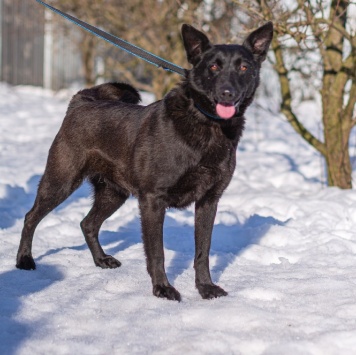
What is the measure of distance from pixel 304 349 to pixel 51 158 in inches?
89.8

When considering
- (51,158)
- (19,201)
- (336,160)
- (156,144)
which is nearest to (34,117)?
(19,201)

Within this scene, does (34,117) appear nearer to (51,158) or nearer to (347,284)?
(51,158)

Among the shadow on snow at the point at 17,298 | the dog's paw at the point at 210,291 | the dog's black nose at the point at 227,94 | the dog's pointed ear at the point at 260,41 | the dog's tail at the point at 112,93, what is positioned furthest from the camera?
the dog's tail at the point at 112,93

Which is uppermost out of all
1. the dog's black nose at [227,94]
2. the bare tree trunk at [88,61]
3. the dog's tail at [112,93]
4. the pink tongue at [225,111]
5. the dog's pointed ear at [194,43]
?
the dog's pointed ear at [194,43]

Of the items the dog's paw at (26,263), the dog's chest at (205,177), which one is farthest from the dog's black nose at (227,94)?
the dog's paw at (26,263)

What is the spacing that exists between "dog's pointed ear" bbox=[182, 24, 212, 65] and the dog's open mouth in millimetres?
342

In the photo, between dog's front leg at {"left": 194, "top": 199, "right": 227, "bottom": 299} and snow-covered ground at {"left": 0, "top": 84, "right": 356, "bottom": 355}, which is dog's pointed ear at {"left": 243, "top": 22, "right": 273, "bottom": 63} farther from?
snow-covered ground at {"left": 0, "top": 84, "right": 356, "bottom": 355}

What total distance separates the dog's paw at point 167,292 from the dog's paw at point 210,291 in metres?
0.15

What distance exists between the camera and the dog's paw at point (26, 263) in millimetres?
3975

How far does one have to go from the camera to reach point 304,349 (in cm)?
258

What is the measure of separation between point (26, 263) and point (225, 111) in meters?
1.56

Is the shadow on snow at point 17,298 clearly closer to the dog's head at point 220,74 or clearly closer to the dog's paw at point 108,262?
the dog's paw at point 108,262

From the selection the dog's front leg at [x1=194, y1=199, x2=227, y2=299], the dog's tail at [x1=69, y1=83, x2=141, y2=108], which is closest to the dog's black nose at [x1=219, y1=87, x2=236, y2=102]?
the dog's front leg at [x1=194, y1=199, x2=227, y2=299]

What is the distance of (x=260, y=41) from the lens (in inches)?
148
